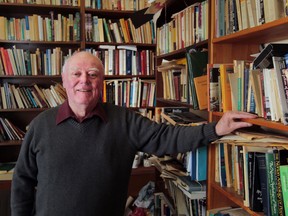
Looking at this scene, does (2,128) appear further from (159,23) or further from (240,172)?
(240,172)

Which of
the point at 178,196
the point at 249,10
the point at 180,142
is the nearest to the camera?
the point at 249,10

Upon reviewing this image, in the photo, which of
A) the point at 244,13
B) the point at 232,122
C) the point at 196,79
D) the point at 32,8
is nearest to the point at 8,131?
the point at 32,8

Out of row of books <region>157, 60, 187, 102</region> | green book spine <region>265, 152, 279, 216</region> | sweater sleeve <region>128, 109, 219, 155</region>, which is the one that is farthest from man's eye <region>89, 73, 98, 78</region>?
green book spine <region>265, 152, 279, 216</region>

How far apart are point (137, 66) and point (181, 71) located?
1.30 metres

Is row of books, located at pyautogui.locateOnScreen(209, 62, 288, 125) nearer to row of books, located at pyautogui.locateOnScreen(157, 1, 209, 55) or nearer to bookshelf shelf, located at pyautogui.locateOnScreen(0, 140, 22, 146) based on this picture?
row of books, located at pyautogui.locateOnScreen(157, 1, 209, 55)

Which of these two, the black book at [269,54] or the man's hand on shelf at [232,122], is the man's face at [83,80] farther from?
the black book at [269,54]

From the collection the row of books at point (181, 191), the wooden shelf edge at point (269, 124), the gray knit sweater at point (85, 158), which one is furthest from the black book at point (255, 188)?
the row of books at point (181, 191)

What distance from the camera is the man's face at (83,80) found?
135 cm

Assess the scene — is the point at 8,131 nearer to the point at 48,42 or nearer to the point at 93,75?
the point at 48,42

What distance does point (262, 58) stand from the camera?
102 centimetres

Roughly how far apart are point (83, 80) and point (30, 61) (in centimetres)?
171

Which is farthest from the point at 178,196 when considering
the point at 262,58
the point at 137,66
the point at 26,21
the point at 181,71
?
the point at 26,21

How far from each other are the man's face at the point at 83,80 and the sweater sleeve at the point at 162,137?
24 centimetres

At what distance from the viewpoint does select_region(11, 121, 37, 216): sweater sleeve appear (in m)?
1.37
